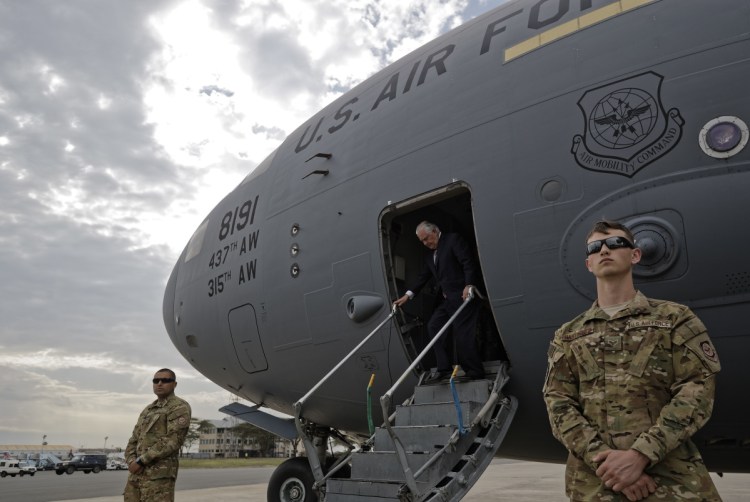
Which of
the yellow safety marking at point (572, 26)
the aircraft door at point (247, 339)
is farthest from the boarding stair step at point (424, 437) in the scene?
the yellow safety marking at point (572, 26)

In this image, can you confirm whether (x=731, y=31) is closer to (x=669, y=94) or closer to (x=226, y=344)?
(x=669, y=94)

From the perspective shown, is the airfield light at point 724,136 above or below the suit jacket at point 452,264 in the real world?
above

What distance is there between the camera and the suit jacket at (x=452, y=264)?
524 cm

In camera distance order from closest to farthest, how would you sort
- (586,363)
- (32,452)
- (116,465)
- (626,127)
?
(586,363) < (626,127) < (116,465) < (32,452)

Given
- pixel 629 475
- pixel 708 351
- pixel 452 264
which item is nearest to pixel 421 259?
pixel 452 264

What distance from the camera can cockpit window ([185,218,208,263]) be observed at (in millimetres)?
8846

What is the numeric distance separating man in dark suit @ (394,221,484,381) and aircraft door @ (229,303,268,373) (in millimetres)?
2347

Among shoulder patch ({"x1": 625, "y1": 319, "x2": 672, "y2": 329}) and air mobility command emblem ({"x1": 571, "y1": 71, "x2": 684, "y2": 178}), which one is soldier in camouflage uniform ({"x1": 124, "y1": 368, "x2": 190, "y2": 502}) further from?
shoulder patch ({"x1": 625, "y1": 319, "x2": 672, "y2": 329})

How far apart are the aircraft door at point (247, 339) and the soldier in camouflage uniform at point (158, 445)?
52.7 inches

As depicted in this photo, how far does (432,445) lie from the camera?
4.34 m

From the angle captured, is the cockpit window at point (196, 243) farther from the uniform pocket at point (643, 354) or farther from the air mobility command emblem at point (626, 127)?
the uniform pocket at point (643, 354)

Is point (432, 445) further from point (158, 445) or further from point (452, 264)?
point (158, 445)

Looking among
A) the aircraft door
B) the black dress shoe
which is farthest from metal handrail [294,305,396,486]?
the aircraft door

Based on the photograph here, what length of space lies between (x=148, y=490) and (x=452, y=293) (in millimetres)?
3175
